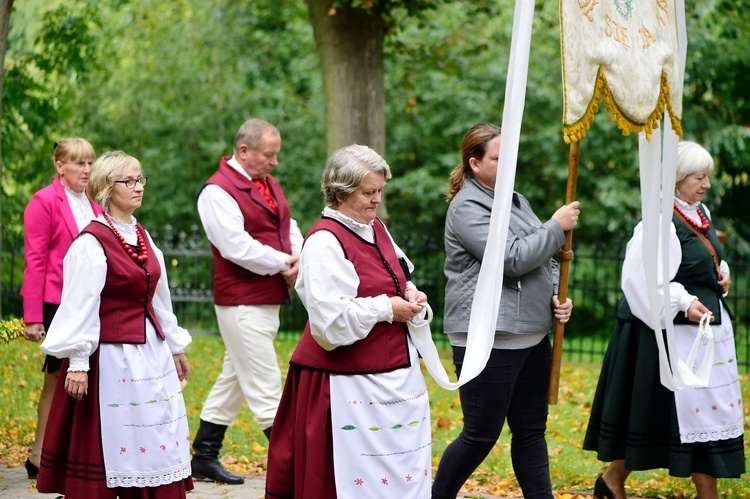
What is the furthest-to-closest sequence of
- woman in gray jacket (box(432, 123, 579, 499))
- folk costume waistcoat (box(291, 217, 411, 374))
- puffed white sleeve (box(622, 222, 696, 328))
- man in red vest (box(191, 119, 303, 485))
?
1. man in red vest (box(191, 119, 303, 485))
2. puffed white sleeve (box(622, 222, 696, 328))
3. woman in gray jacket (box(432, 123, 579, 499))
4. folk costume waistcoat (box(291, 217, 411, 374))

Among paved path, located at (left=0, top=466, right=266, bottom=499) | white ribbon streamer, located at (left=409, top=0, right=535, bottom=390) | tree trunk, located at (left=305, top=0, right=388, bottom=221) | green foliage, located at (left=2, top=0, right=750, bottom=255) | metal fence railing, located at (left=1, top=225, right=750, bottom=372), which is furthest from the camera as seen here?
green foliage, located at (left=2, top=0, right=750, bottom=255)

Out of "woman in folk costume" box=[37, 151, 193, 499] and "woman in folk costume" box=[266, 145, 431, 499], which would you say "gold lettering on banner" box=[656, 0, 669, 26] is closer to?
"woman in folk costume" box=[266, 145, 431, 499]

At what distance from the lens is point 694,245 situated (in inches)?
206

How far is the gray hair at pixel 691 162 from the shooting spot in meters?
5.27

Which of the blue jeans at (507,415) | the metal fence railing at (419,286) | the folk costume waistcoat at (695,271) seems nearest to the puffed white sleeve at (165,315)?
the blue jeans at (507,415)

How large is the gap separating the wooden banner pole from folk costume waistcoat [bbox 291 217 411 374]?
790 mm

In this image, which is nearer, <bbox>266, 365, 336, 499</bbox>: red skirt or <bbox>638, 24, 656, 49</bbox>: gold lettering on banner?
<bbox>266, 365, 336, 499</bbox>: red skirt

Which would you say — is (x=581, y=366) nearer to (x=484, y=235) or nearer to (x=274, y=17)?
(x=484, y=235)

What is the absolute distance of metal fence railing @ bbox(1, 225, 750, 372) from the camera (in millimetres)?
12547

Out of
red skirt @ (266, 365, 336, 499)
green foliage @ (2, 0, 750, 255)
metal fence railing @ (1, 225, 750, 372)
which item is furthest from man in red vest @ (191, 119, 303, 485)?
green foliage @ (2, 0, 750, 255)

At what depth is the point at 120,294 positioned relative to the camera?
450cm

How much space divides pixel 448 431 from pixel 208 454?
235 centimetres

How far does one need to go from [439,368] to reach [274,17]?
1420 cm

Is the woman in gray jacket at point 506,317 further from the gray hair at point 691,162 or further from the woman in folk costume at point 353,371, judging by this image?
the gray hair at point 691,162
